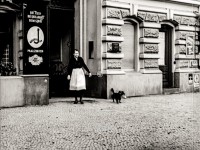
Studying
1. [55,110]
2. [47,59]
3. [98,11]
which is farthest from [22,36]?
[98,11]

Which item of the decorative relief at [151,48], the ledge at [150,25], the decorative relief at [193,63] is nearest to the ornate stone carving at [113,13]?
the ledge at [150,25]

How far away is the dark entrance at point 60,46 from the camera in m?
15.6

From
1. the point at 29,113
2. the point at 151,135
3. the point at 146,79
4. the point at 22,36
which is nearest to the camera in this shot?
the point at 151,135

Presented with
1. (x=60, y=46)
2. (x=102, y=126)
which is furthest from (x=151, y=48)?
(x=102, y=126)

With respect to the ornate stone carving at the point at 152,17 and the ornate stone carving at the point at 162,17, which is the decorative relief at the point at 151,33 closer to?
the ornate stone carving at the point at 152,17

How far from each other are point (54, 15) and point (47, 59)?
337cm

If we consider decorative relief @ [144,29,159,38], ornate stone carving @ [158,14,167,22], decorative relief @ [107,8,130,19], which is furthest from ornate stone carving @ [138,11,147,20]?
ornate stone carving @ [158,14,167,22]

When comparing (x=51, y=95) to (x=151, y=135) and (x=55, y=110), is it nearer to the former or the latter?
(x=55, y=110)

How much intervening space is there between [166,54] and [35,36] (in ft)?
24.4

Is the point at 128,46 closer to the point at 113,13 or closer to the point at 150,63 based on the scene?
the point at 150,63

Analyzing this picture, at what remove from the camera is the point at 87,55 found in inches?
619

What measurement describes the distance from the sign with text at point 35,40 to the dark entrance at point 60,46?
8.64 ft

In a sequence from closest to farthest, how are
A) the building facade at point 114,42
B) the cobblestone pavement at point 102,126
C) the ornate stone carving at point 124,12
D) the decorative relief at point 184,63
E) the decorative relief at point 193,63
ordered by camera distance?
the cobblestone pavement at point 102,126 < the building facade at point 114,42 < the ornate stone carving at point 124,12 < the decorative relief at point 184,63 < the decorative relief at point 193,63

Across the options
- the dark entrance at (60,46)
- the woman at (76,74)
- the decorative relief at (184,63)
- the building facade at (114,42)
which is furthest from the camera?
the decorative relief at (184,63)
